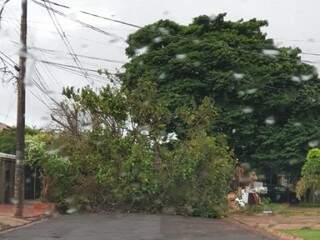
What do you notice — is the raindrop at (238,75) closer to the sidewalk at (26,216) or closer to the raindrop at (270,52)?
the raindrop at (270,52)

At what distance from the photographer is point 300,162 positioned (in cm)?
4575

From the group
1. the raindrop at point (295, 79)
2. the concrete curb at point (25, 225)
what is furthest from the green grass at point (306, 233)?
the raindrop at point (295, 79)

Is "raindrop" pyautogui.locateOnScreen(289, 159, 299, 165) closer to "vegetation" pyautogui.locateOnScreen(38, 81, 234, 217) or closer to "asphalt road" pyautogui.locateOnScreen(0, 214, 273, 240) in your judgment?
"vegetation" pyautogui.locateOnScreen(38, 81, 234, 217)

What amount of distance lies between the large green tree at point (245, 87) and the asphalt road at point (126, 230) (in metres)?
18.4

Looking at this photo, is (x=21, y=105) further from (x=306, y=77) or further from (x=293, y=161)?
(x=306, y=77)

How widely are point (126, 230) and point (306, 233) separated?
214 inches

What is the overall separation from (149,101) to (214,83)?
13.1m

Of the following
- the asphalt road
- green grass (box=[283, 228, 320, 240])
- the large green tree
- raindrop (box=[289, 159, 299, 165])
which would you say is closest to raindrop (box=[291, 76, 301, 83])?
the large green tree

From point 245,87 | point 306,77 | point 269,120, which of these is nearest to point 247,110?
point 245,87

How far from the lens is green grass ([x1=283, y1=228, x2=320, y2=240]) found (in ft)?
68.4

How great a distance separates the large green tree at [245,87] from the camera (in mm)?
45375

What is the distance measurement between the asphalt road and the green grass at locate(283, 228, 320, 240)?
1.20 m

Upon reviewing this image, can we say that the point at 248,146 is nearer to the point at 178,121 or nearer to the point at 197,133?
the point at 178,121

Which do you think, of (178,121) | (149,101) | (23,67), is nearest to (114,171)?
(149,101)
